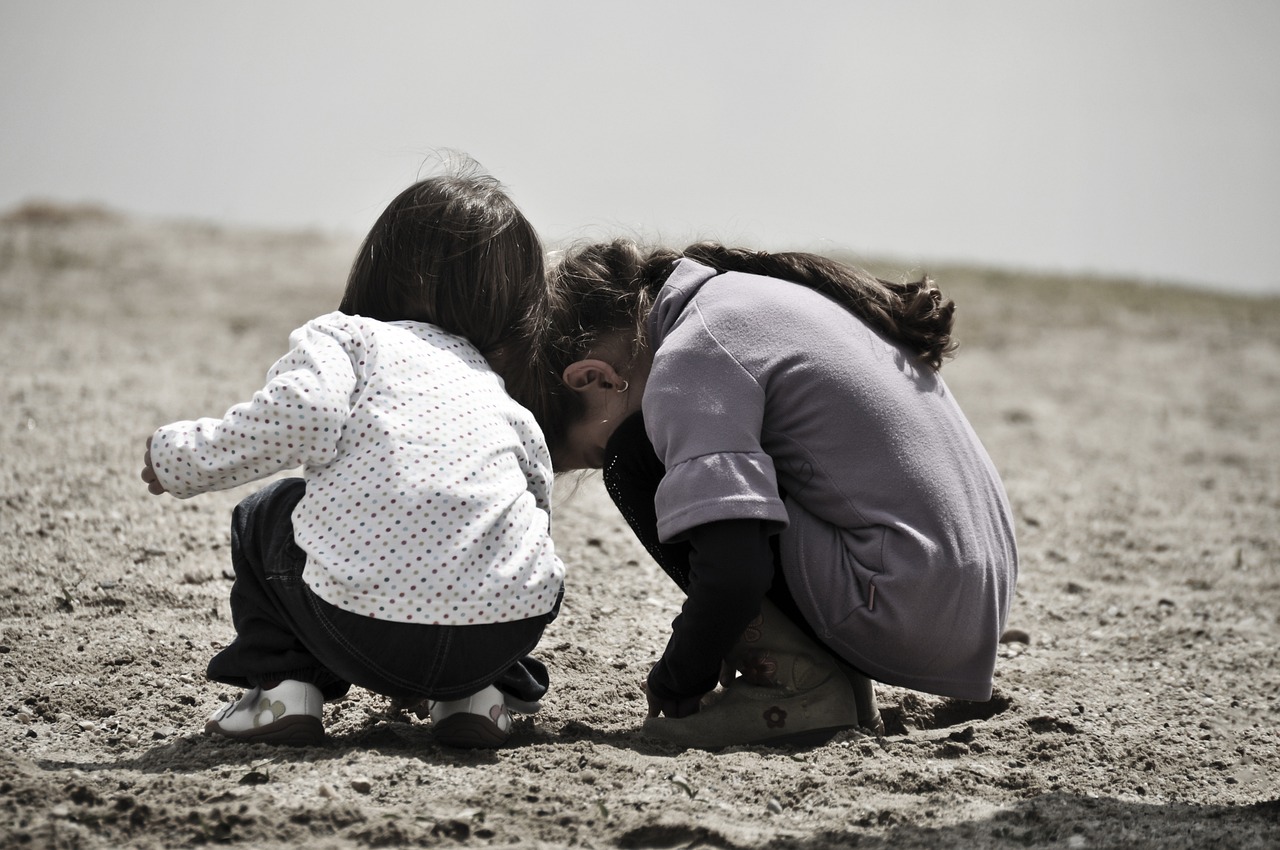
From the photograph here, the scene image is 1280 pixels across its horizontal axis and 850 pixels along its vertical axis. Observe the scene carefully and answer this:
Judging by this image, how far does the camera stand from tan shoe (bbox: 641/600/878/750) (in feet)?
7.71

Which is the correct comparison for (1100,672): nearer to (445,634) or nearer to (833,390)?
(833,390)

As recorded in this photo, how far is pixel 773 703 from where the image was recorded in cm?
236

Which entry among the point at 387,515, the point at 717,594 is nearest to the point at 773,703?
the point at 717,594

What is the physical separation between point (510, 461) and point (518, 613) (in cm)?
26

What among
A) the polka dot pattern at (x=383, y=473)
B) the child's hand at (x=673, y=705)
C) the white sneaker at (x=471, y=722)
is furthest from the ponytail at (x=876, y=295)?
the white sneaker at (x=471, y=722)

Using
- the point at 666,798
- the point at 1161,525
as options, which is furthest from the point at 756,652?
the point at 1161,525

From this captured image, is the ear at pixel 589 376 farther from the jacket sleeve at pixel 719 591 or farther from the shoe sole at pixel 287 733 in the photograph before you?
the shoe sole at pixel 287 733

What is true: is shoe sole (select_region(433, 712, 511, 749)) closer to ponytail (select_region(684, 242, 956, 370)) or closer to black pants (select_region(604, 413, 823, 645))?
black pants (select_region(604, 413, 823, 645))

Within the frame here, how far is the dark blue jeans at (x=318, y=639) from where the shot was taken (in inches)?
79.4

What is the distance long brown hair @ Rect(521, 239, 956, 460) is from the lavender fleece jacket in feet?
0.35

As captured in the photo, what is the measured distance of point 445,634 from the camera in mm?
2014

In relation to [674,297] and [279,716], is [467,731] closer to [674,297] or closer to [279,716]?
[279,716]

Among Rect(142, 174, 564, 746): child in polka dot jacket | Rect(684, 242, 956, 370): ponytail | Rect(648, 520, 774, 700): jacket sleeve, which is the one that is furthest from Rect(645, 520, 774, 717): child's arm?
Rect(684, 242, 956, 370): ponytail

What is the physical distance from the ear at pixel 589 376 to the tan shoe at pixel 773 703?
1.79 feet
